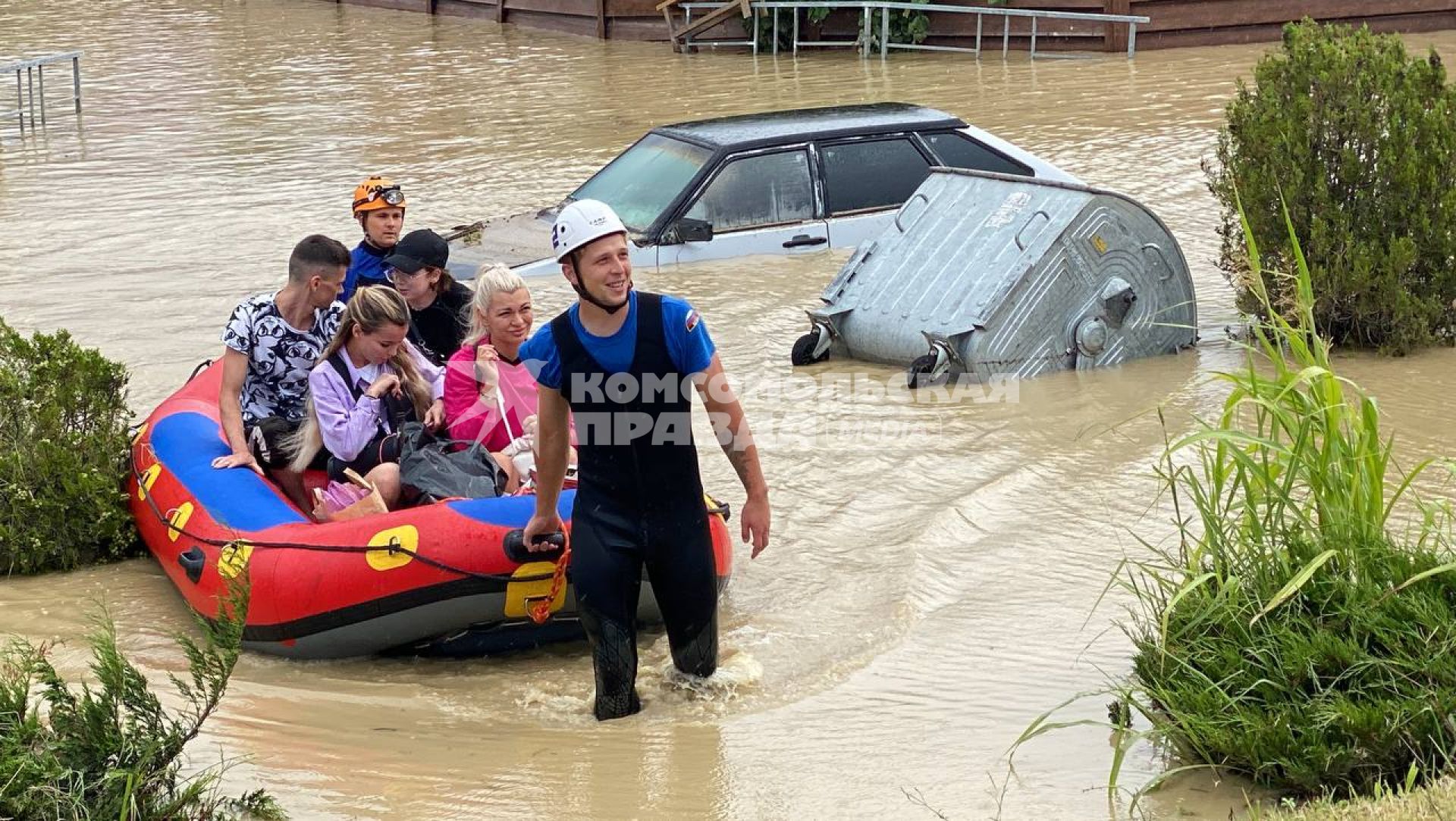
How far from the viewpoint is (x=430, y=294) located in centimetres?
737

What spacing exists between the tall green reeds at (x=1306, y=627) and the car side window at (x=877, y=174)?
20.7 ft

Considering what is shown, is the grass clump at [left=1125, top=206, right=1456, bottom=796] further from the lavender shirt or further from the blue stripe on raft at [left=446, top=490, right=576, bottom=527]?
the lavender shirt

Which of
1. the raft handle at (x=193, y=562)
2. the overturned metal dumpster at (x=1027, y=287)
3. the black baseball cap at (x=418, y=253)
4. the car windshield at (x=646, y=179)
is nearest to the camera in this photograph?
the raft handle at (x=193, y=562)

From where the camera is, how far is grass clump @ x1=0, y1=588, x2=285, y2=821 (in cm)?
412

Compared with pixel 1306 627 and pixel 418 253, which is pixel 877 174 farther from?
pixel 1306 627

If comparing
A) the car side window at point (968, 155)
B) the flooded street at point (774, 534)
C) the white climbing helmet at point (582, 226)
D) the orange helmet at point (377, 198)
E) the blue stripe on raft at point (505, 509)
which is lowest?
the flooded street at point (774, 534)

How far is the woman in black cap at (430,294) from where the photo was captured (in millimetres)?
7258

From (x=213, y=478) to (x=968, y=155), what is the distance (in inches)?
242

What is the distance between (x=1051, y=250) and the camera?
8.82 meters

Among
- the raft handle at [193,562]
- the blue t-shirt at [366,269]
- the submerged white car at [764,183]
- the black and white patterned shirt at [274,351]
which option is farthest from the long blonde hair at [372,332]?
the submerged white car at [764,183]

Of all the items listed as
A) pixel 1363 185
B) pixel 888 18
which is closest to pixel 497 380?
pixel 1363 185

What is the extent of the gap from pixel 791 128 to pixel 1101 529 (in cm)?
472

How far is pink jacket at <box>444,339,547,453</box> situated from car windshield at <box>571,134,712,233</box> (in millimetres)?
4232

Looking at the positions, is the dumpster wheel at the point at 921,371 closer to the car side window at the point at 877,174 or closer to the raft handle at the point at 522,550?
the car side window at the point at 877,174
